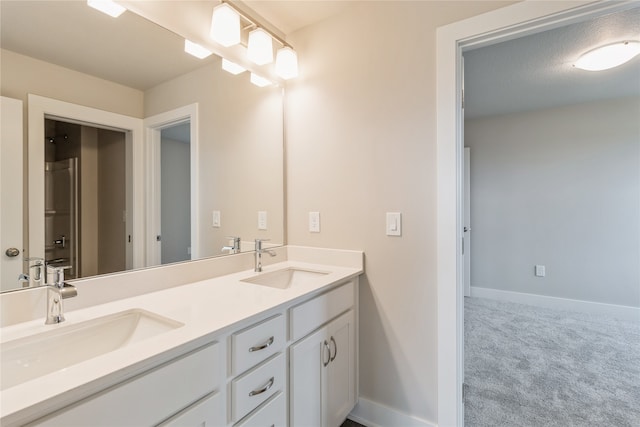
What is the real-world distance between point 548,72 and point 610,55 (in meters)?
0.42

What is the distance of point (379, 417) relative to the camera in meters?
1.59

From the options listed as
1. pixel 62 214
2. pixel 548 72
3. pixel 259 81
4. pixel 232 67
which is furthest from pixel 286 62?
pixel 548 72

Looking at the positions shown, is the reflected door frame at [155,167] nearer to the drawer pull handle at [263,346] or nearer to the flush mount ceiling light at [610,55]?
the drawer pull handle at [263,346]

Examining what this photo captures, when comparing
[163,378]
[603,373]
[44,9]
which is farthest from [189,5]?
[603,373]

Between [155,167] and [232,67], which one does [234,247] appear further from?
[232,67]

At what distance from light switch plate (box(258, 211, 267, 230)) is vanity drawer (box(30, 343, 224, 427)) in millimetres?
1009

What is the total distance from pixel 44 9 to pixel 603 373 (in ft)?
11.9

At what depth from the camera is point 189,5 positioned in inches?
53.6

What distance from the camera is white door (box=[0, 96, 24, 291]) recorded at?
885 mm

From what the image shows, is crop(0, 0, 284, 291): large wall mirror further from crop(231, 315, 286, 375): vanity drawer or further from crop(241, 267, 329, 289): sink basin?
crop(231, 315, 286, 375): vanity drawer

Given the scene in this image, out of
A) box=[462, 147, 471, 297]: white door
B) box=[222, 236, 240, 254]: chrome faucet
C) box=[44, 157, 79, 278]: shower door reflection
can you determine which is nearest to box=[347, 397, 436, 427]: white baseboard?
box=[222, 236, 240, 254]: chrome faucet

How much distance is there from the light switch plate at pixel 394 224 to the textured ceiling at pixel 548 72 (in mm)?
1538

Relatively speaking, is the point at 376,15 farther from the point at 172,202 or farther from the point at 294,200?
the point at 172,202

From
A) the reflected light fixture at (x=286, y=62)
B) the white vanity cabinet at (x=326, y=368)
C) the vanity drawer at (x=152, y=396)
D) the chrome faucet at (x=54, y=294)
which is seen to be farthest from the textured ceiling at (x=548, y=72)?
the chrome faucet at (x=54, y=294)
